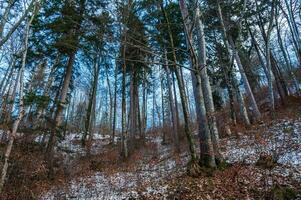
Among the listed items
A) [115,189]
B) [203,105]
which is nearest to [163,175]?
[115,189]

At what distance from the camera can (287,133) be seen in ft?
33.4

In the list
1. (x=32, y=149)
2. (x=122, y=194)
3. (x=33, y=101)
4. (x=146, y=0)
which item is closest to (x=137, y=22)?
(x=146, y=0)

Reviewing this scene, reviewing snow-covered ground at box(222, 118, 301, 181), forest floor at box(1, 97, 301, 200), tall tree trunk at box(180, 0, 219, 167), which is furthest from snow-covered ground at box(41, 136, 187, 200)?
snow-covered ground at box(222, 118, 301, 181)

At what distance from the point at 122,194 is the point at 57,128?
519 centimetres

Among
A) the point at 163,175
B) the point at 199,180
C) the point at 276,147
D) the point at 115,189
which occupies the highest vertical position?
the point at 276,147

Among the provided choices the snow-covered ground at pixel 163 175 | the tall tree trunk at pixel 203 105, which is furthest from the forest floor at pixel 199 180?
the tall tree trunk at pixel 203 105

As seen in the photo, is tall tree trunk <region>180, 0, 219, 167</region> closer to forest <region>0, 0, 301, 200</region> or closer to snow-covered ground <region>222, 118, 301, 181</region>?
forest <region>0, 0, 301, 200</region>

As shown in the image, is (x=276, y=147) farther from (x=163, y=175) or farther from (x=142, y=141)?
(x=142, y=141)

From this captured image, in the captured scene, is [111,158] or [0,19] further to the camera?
[111,158]

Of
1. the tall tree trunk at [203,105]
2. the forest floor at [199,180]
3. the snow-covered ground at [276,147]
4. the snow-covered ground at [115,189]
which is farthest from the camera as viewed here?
the tall tree trunk at [203,105]

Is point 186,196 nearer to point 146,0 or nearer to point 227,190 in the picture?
point 227,190

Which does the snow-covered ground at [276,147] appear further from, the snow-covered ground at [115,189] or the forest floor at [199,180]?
the snow-covered ground at [115,189]

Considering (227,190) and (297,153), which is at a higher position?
(297,153)

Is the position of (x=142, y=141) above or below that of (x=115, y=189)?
above
